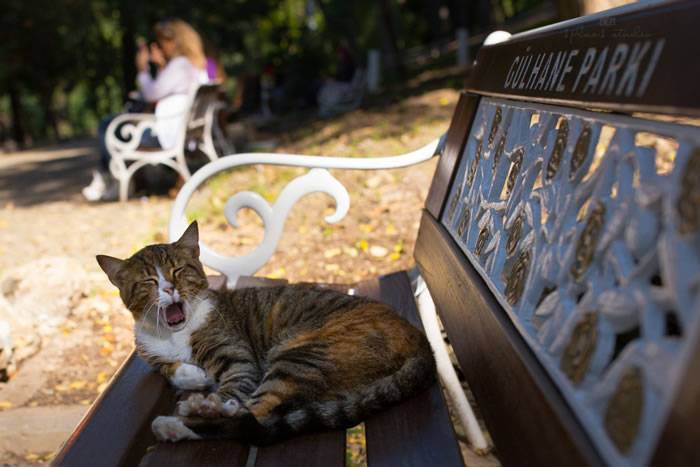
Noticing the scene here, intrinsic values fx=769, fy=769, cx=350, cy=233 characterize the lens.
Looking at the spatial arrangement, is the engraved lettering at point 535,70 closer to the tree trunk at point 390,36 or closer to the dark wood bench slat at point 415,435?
the dark wood bench slat at point 415,435

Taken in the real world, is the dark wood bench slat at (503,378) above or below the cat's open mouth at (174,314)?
above

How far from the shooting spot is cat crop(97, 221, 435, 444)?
7.06ft

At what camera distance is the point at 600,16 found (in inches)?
65.9

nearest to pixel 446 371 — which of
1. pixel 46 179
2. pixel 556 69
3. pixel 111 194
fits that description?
pixel 556 69

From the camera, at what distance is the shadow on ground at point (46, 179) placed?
12047 millimetres

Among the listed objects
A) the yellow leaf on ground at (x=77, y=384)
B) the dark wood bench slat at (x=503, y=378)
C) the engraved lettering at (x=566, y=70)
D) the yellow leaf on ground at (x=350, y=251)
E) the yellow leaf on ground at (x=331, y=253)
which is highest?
the engraved lettering at (x=566, y=70)

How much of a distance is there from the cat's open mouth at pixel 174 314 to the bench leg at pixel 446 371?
37.2 inches

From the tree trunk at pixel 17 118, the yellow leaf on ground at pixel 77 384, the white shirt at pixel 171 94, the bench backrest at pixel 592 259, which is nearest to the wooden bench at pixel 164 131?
the white shirt at pixel 171 94

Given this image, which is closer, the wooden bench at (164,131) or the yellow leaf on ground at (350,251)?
the yellow leaf on ground at (350,251)

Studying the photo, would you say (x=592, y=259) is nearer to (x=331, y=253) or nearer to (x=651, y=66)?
(x=651, y=66)

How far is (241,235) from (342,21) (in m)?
15.3

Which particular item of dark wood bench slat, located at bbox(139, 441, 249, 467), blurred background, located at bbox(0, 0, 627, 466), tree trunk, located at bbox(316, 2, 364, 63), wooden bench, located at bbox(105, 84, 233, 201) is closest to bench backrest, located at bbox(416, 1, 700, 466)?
dark wood bench slat, located at bbox(139, 441, 249, 467)

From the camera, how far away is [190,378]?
264cm

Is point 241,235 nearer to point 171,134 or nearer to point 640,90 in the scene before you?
point 171,134
